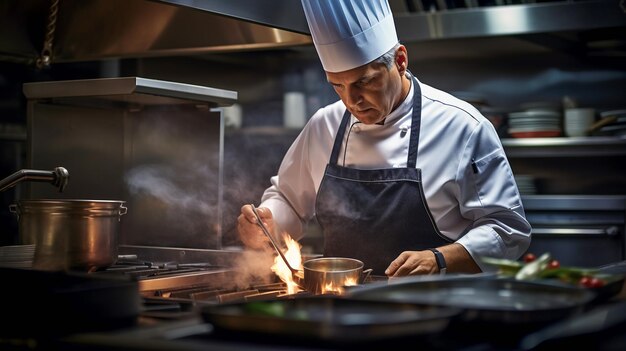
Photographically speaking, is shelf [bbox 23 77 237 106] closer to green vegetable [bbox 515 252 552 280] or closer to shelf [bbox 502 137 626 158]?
green vegetable [bbox 515 252 552 280]

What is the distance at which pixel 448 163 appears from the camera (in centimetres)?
258

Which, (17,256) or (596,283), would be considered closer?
(596,283)

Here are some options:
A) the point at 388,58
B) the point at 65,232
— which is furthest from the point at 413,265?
the point at 65,232

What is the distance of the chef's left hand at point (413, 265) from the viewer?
7.18ft

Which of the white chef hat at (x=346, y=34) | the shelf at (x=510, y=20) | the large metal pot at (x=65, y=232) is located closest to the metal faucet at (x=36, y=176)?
the large metal pot at (x=65, y=232)

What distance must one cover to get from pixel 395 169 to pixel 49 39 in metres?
1.41

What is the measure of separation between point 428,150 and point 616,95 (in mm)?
2197

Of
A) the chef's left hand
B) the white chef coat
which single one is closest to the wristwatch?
the chef's left hand

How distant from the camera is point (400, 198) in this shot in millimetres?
2545

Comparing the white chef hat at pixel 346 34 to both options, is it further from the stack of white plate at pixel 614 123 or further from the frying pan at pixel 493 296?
the stack of white plate at pixel 614 123

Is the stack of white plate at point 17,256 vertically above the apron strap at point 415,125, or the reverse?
the apron strap at point 415,125

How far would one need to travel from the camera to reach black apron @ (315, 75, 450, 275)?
2.53 metres

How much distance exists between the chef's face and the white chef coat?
12 cm

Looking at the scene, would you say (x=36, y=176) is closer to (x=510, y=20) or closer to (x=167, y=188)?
(x=167, y=188)
